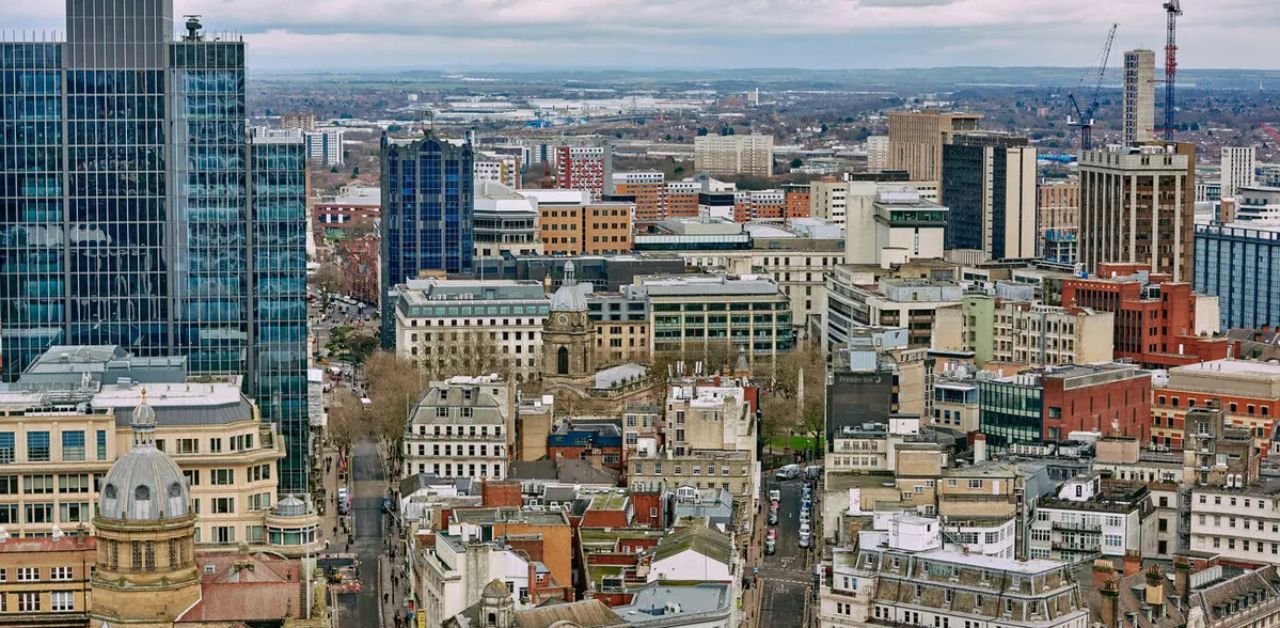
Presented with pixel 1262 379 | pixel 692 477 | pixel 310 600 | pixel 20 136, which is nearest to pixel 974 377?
pixel 1262 379

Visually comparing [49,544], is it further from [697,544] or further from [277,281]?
[277,281]

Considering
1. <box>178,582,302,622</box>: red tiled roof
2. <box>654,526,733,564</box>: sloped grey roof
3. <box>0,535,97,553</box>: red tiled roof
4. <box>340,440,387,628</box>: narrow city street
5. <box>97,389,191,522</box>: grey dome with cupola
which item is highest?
<box>97,389,191,522</box>: grey dome with cupola

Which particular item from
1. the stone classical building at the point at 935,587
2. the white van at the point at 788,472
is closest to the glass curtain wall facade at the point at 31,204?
the white van at the point at 788,472

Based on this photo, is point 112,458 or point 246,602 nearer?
point 246,602

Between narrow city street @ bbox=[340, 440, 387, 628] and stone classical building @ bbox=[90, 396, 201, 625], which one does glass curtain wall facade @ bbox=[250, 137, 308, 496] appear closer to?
narrow city street @ bbox=[340, 440, 387, 628]

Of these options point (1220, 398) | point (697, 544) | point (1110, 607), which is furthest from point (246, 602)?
point (1220, 398)

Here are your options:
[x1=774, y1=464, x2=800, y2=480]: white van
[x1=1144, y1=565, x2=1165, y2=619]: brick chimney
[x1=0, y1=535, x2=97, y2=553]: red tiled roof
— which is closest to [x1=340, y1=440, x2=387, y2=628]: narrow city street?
[x1=0, y1=535, x2=97, y2=553]: red tiled roof

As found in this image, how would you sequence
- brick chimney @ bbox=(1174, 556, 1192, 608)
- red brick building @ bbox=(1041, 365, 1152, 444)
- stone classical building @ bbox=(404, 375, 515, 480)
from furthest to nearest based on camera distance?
red brick building @ bbox=(1041, 365, 1152, 444) → stone classical building @ bbox=(404, 375, 515, 480) → brick chimney @ bbox=(1174, 556, 1192, 608)
